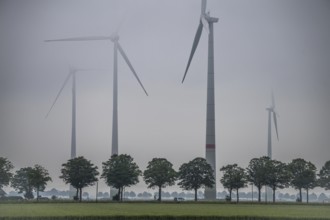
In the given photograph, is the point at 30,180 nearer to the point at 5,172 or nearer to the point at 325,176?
the point at 5,172

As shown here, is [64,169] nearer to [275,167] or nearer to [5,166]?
[5,166]

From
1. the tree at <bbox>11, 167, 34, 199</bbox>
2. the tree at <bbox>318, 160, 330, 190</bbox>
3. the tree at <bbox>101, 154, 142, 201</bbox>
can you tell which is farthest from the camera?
the tree at <bbox>11, 167, 34, 199</bbox>

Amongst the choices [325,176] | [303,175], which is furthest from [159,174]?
[325,176]

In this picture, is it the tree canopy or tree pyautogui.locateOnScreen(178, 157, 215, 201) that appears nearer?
tree pyautogui.locateOnScreen(178, 157, 215, 201)

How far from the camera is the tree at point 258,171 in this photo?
507 feet

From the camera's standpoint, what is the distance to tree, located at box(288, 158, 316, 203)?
155500 millimetres

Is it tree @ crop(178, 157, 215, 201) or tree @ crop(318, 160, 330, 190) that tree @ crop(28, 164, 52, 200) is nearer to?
tree @ crop(178, 157, 215, 201)

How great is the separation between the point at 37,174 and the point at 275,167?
55643 millimetres

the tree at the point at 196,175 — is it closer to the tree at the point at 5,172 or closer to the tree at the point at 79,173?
the tree at the point at 79,173

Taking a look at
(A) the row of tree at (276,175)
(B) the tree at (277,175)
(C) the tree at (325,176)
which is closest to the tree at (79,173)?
(A) the row of tree at (276,175)

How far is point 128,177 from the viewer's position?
502 ft

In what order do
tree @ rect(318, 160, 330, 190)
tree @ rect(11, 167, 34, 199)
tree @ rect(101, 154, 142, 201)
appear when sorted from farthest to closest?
tree @ rect(11, 167, 34, 199) < tree @ rect(318, 160, 330, 190) < tree @ rect(101, 154, 142, 201)

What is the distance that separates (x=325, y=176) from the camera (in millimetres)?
158125

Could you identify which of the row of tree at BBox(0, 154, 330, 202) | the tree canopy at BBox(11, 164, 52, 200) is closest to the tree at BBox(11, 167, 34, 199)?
the tree canopy at BBox(11, 164, 52, 200)
